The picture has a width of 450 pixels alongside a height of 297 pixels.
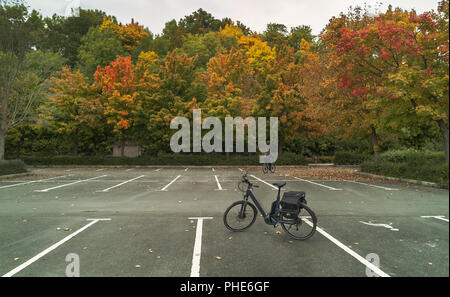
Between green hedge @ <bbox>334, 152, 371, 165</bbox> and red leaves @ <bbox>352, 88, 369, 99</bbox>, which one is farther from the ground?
red leaves @ <bbox>352, 88, 369, 99</bbox>

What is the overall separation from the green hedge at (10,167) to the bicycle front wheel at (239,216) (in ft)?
62.3

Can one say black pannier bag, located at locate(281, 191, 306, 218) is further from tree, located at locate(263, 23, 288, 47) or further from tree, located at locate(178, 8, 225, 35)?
tree, located at locate(178, 8, 225, 35)

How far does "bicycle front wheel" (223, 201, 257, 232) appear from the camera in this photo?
596 cm

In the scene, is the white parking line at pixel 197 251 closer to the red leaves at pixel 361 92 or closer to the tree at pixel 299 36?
the red leaves at pixel 361 92

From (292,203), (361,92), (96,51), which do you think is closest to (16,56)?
(292,203)

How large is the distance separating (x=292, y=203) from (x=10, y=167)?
21.1 metres

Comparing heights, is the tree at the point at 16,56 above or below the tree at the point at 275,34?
below

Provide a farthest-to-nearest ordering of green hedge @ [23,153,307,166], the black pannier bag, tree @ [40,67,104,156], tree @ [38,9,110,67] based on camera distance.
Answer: tree @ [38,9,110,67], green hedge @ [23,153,307,166], tree @ [40,67,104,156], the black pannier bag

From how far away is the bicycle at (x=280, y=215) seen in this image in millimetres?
5250

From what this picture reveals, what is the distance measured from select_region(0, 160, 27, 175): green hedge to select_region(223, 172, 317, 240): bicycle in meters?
19.1

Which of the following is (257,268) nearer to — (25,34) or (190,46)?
(25,34)

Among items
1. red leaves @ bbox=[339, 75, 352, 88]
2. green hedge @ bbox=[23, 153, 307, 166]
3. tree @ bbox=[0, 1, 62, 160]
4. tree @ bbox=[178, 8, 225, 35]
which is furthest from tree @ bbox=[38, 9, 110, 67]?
red leaves @ bbox=[339, 75, 352, 88]

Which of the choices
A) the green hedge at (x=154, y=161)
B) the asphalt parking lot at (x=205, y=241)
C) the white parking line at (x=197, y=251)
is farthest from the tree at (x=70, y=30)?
the white parking line at (x=197, y=251)

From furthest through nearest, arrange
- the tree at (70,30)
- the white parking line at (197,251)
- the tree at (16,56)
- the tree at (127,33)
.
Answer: the tree at (127,33)
the tree at (70,30)
the tree at (16,56)
the white parking line at (197,251)
